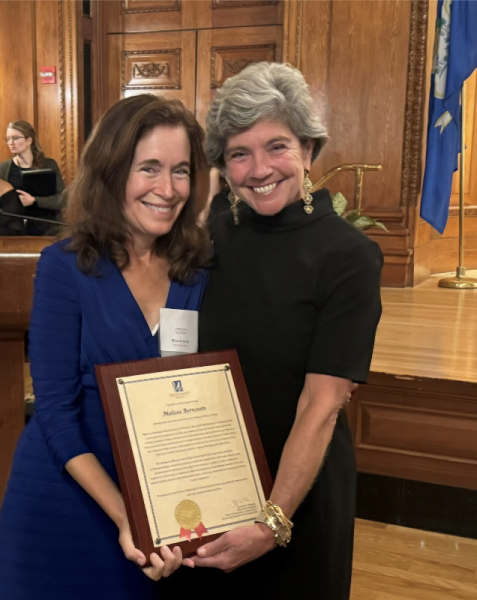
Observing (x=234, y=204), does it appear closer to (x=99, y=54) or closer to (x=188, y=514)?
(x=188, y=514)

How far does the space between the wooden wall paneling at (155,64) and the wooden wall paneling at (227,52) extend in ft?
0.29

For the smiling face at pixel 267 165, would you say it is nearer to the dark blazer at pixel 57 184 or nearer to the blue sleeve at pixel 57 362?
the blue sleeve at pixel 57 362

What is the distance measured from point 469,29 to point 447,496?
379 centimetres

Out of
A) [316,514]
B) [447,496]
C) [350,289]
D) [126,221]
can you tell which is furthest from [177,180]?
[447,496]

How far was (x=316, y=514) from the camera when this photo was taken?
148 centimetres

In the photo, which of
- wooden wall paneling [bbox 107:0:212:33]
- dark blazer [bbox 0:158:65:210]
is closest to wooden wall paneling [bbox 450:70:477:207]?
wooden wall paneling [bbox 107:0:212:33]

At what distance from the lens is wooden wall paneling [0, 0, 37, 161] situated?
257 inches

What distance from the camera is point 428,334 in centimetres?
375

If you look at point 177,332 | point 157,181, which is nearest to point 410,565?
point 177,332

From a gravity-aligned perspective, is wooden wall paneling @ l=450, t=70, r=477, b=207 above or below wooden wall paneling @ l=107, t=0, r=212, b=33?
below

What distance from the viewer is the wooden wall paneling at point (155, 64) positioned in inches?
244

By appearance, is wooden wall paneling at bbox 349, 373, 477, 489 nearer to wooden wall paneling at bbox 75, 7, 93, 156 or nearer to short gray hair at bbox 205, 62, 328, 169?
short gray hair at bbox 205, 62, 328, 169

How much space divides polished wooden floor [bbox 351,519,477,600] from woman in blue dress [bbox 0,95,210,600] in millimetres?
1147

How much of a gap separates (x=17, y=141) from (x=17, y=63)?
136cm
